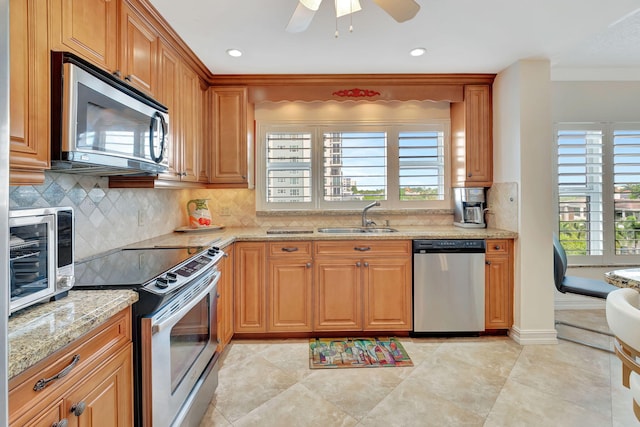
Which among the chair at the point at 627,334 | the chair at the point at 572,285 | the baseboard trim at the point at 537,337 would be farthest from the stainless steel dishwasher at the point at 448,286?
the chair at the point at 627,334

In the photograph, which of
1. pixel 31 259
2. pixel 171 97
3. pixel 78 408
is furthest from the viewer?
pixel 171 97

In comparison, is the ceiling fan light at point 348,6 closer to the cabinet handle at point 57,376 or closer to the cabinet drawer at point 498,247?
the cabinet handle at point 57,376

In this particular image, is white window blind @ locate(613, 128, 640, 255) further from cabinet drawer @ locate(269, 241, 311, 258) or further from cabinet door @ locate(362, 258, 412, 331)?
cabinet drawer @ locate(269, 241, 311, 258)

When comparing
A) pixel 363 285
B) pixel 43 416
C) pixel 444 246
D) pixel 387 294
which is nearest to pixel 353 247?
pixel 363 285

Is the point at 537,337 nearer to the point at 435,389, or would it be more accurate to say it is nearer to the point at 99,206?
the point at 435,389

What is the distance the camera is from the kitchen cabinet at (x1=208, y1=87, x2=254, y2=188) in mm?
3006

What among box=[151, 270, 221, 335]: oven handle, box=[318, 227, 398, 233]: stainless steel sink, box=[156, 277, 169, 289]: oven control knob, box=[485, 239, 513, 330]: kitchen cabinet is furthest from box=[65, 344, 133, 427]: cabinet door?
box=[485, 239, 513, 330]: kitchen cabinet

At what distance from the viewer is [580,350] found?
2521 mm

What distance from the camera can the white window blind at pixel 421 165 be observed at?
334 cm

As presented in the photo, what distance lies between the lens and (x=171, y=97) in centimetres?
229

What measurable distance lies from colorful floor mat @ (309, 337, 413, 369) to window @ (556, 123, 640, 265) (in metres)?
2.27

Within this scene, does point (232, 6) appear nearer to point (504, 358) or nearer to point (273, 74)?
point (273, 74)

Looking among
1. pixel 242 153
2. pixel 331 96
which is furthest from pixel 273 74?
pixel 242 153

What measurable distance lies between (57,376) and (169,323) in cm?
49
